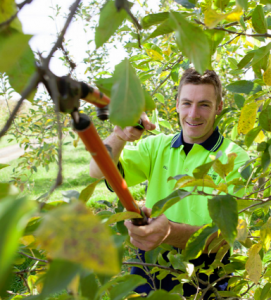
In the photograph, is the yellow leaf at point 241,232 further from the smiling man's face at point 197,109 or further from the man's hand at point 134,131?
the smiling man's face at point 197,109

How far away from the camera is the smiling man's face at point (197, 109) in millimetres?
1982

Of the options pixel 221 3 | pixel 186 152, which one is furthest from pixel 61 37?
pixel 186 152

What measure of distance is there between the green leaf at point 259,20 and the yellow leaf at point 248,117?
22 cm

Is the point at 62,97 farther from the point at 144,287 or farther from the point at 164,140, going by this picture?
the point at 164,140

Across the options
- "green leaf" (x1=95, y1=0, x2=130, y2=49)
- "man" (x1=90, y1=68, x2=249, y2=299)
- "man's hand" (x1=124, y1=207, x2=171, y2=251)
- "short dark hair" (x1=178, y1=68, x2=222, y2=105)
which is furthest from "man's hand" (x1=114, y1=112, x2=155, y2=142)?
"short dark hair" (x1=178, y1=68, x2=222, y2=105)

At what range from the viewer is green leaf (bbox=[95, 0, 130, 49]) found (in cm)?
41

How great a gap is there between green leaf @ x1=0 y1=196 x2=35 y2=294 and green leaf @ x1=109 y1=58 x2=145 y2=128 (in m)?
0.14

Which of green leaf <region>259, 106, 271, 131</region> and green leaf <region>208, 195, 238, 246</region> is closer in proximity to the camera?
green leaf <region>208, 195, 238, 246</region>

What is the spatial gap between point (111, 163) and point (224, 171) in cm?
38

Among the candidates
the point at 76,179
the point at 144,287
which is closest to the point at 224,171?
the point at 144,287

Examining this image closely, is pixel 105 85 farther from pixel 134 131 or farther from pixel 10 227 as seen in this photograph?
pixel 134 131

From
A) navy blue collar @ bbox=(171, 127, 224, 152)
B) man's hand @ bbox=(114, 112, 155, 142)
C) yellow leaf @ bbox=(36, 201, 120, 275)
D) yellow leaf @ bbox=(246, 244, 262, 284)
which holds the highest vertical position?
man's hand @ bbox=(114, 112, 155, 142)

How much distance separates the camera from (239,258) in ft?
3.45

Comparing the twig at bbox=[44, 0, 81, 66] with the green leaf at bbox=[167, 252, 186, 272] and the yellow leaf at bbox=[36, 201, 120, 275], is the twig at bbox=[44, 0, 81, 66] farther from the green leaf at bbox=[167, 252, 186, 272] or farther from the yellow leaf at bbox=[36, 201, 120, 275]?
the green leaf at bbox=[167, 252, 186, 272]
